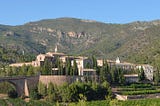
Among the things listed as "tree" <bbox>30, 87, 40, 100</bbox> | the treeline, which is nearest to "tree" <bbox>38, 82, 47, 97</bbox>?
the treeline

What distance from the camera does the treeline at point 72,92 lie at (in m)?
65.6

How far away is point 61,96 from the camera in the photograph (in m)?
66.2

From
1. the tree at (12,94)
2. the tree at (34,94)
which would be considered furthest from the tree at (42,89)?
the tree at (12,94)

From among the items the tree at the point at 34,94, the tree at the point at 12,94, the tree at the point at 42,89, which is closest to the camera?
the tree at the point at 34,94

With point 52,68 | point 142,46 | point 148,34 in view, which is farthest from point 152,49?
point 52,68

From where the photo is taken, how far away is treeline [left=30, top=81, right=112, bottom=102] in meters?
65.6

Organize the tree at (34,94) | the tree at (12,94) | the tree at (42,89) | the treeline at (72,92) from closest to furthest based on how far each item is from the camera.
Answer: the treeline at (72,92), the tree at (34,94), the tree at (42,89), the tree at (12,94)

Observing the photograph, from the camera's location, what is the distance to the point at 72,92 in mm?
65688

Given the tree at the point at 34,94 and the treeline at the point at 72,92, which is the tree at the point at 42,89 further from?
the tree at the point at 34,94

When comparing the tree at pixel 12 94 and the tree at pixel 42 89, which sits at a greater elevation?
the tree at pixel 42 89

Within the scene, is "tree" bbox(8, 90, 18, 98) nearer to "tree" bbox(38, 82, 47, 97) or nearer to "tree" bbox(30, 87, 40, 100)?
"tree" bbox(30, 87, 40, 100)

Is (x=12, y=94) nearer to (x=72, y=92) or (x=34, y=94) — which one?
(x=34, y=94)

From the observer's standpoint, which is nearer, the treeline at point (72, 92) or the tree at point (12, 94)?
the treeline at point (72, 92)

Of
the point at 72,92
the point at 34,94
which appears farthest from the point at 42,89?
the point at 72,92
